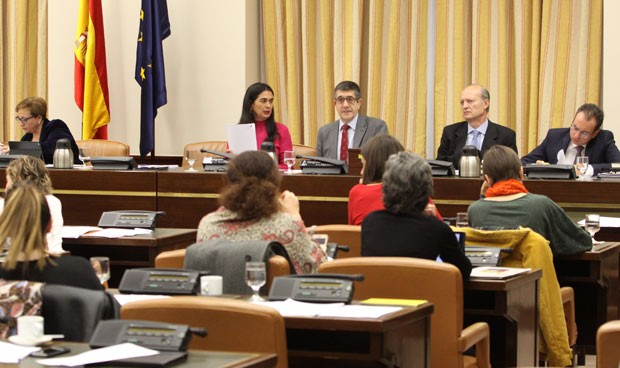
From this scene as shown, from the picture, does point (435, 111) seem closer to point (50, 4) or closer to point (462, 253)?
point (50, 4)

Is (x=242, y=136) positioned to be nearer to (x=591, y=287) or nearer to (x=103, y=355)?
(x=591, y=287)

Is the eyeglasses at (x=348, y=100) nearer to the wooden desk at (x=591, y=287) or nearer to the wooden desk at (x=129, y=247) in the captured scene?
the wooden desk at (x=129, y=247)

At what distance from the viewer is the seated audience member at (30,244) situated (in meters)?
3.18

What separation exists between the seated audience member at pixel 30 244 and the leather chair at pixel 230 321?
0.97 feet

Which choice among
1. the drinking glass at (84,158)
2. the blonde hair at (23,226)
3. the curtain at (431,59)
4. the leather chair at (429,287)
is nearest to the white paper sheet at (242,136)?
the drinking glass at (84,158)

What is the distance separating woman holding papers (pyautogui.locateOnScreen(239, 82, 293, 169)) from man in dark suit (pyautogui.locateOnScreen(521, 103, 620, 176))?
1.79 metres

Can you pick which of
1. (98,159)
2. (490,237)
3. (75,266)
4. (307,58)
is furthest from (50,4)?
(75,266)

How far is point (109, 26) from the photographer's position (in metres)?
10.3

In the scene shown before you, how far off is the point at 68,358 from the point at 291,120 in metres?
7.38

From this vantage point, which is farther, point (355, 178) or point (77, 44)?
point (77, 44)

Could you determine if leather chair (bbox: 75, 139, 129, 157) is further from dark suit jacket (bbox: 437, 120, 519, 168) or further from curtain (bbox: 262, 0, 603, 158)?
dark suit jacket (bbox: 437, 120, 519, 168)

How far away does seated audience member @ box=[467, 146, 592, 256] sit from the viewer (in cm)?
524

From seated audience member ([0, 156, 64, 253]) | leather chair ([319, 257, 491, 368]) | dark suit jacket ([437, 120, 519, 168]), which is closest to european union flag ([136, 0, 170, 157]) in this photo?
dark suit jacket ([437, 120, 519, 168])

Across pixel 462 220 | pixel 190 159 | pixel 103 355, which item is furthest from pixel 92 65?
pixel 103 355
